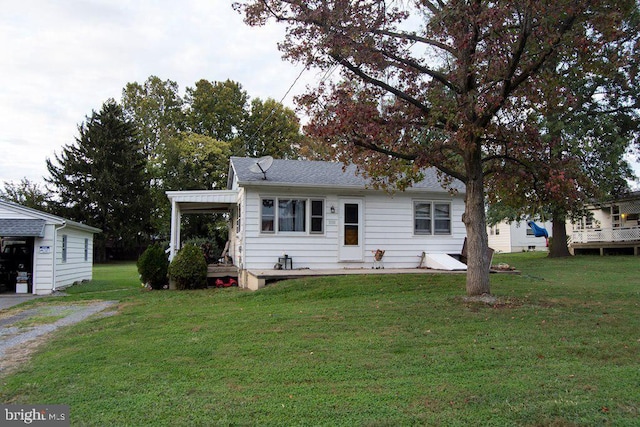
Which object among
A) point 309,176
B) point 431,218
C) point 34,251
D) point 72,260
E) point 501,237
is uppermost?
point 309,176

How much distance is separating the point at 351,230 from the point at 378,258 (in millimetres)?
1152

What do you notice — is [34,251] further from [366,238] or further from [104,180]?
[104,180]

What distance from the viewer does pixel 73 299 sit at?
39.4 ft

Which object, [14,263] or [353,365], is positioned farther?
[14,263]

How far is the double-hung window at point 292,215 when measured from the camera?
41.7 feet

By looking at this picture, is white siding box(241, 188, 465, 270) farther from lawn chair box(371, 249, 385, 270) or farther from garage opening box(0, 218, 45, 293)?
garage opening box(0, 218, 45, 293)

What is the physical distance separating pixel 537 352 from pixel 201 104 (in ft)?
115

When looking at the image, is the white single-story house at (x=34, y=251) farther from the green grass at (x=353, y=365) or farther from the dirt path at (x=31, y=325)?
the green grass at (x=353, y=365)

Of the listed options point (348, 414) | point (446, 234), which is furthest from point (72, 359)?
point (446, 234)

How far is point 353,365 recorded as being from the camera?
478 cm

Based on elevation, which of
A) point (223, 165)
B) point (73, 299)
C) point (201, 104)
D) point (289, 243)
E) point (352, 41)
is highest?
point (201, 104)

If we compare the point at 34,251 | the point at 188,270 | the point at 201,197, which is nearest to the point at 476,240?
the point at 188,270

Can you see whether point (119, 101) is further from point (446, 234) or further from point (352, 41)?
point (352, 41)

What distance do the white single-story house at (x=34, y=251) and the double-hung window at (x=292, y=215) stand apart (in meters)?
6.73
